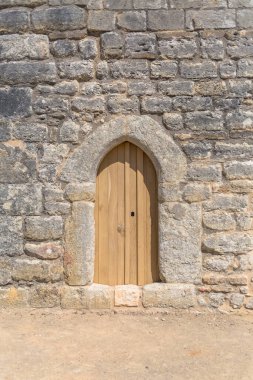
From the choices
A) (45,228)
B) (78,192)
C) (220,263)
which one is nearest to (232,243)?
(220,263)

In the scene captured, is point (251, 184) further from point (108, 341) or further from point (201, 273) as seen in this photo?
point (108, 341)

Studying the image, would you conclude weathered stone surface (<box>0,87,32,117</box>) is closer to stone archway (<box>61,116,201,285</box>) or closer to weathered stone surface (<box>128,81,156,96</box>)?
stone archway (<box>61,116,201,285</box>)

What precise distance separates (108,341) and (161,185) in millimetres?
1563

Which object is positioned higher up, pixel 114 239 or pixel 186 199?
pixel 186 199

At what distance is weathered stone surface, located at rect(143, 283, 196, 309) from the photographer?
4.25 meters

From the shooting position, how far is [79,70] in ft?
14.4

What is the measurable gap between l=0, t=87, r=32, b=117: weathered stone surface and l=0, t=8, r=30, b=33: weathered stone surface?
62 centimetres

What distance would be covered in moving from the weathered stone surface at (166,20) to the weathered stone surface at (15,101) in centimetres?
142

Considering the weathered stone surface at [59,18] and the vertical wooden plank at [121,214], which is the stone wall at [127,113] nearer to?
the weathered stone surface at [59,18]

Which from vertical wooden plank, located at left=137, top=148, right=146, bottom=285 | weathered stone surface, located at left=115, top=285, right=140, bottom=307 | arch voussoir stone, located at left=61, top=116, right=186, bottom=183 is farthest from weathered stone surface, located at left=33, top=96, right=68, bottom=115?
weathered stone surface, located at left=115, top=285, right=140, bottom=307

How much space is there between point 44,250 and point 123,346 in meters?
1.31

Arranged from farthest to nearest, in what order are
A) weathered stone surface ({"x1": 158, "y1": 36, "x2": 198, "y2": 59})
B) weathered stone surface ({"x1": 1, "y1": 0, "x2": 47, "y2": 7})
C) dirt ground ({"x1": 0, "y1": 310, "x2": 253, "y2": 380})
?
1. weathered stone surface ({"x1": 1, "y1": 0, "x2": 47, "y2": 7})
2. weathered stone surface ({"x1": 158, "y1": 36, "x2": 198, "y2": 59})
3. dirt ground ({"x1": 0, "y1": 310, "x2": 253, "y2": 380})

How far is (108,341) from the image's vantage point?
3.61m

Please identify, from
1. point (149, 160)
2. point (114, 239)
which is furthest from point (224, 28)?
point (114, 239)
